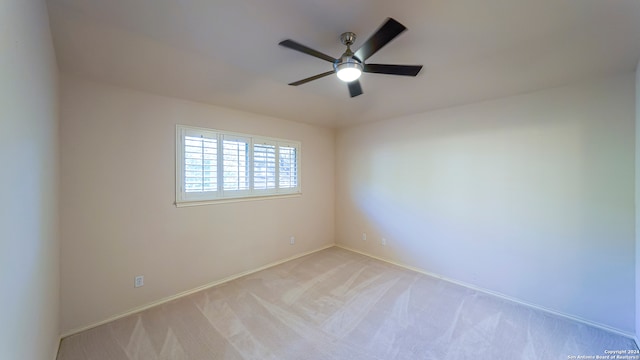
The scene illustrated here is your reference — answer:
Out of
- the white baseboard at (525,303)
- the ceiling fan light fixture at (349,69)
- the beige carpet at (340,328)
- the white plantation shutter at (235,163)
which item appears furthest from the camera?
the white plantation shutter at (235,163)

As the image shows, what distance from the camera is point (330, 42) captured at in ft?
6.31

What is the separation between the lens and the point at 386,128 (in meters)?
4.07

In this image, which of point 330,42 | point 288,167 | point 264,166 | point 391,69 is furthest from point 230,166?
point 391,69

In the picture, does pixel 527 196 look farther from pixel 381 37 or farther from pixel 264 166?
pixel 264 166

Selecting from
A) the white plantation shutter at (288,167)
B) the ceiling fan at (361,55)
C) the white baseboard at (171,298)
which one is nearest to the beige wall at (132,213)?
the white baseboard at (171,298)

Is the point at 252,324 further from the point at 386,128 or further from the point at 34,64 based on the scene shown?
the point at 386,128

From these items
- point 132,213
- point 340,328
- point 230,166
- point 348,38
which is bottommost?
point 340,328

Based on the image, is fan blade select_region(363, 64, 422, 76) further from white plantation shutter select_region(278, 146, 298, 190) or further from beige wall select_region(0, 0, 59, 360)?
white plantation shutter select_region(278, 146, 298, 190)

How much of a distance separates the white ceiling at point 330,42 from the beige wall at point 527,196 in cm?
41

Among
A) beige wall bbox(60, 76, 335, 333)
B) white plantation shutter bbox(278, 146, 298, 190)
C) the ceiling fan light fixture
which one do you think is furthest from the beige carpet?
the ceiling fan light fixture

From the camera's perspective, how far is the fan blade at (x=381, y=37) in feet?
4.39

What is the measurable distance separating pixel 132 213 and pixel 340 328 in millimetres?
2504

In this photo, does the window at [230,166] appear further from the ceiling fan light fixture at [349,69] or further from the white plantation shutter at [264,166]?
the ceiling fan light fixture at [349,69]

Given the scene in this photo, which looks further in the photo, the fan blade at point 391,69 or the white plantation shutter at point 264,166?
the white plantation shutter at point 264,166
